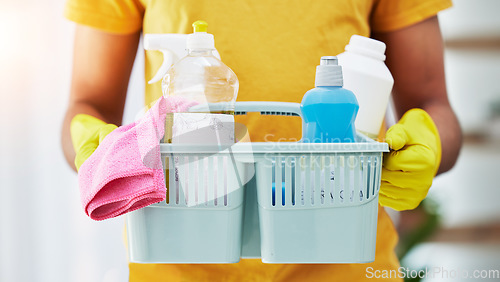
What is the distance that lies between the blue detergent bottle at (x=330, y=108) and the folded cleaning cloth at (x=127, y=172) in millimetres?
165

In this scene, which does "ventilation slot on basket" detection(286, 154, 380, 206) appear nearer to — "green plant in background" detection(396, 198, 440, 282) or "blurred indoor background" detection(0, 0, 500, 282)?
"blurred indoor background" detection(0, 0, 500, 282)

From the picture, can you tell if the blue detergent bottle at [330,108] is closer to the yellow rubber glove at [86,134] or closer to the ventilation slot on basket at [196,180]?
the ventilation slot on basket at [196,180]

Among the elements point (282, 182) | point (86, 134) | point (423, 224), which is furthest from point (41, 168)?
point (423, 224)

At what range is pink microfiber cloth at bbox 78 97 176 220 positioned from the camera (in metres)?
0.46

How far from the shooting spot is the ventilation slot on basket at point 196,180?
47 cm

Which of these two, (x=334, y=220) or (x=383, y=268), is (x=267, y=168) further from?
(x=383, y=268)

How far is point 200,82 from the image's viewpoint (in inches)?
23.0

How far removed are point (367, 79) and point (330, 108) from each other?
0.12 metres

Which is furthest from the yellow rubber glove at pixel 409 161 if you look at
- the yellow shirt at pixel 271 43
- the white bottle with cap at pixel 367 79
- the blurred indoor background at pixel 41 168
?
the blurred indoor background at pixel 41 168

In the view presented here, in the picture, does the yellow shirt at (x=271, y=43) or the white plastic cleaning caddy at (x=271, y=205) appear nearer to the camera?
the white plastic cleaning caddy at (x=271, y=205)

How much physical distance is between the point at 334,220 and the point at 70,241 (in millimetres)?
1215

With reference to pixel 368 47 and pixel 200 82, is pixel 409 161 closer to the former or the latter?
pixel 368 47

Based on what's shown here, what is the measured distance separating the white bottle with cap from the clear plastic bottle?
0.15 meters

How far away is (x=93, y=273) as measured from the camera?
149 cm
